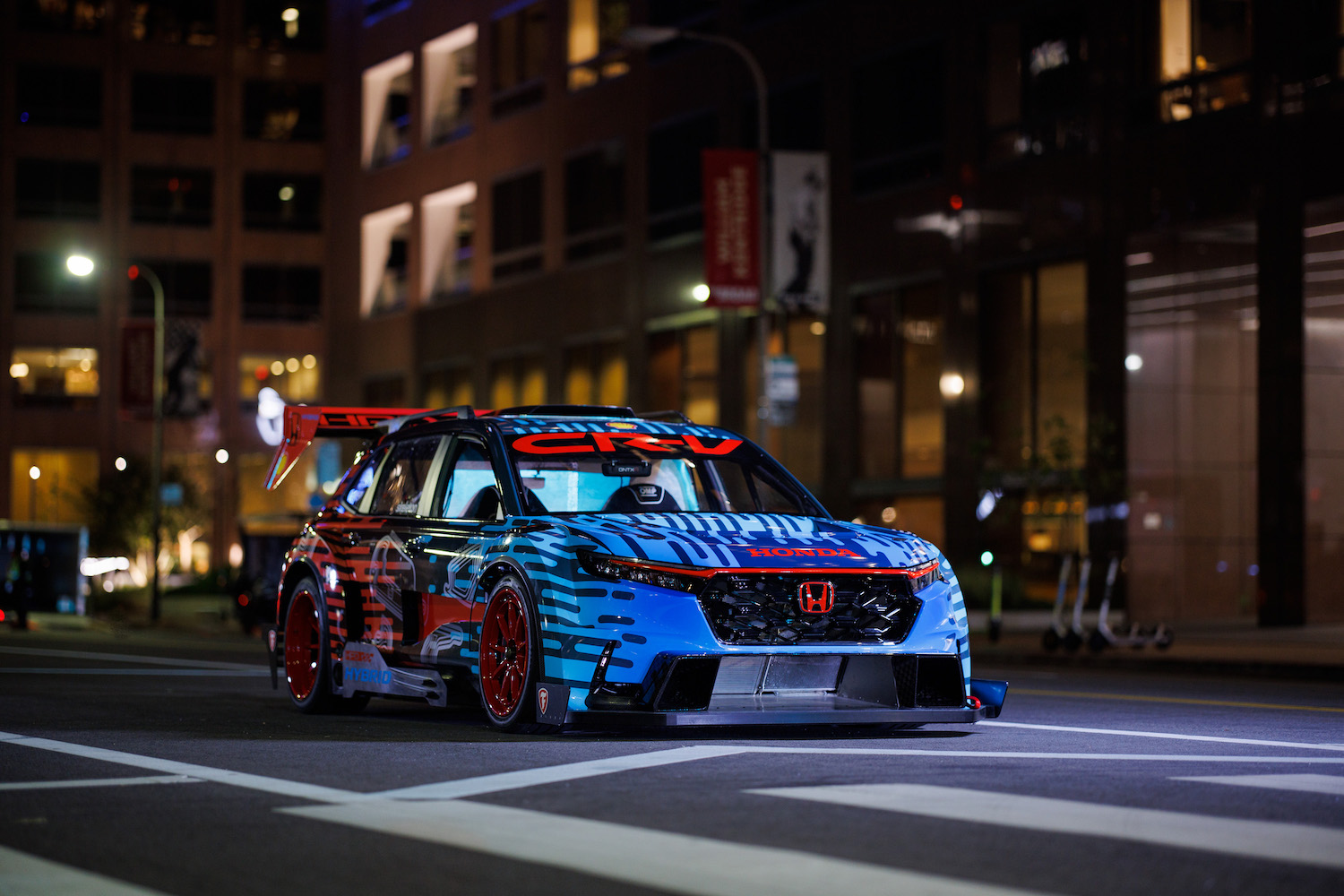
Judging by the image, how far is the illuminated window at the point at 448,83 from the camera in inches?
2000

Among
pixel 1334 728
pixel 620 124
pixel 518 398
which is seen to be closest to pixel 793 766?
pixel 1334 728

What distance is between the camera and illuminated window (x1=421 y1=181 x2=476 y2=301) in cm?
5147

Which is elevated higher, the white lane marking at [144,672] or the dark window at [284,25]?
the dark window at [284,25]

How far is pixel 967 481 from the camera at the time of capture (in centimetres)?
3341

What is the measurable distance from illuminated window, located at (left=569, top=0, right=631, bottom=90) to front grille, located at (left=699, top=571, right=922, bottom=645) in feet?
113

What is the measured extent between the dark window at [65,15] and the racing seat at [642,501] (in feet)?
210

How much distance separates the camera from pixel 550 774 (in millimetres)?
7957

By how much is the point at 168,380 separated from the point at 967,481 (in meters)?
23.2

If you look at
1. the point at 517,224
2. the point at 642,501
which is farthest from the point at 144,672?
the point at 517,224

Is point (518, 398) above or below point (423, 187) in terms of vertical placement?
below

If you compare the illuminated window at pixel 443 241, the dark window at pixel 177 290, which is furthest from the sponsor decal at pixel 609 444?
the dark window at pixel 177 290

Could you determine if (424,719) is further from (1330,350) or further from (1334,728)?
(1330,350)

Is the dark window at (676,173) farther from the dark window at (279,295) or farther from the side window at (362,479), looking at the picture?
the dark window at (279,295)

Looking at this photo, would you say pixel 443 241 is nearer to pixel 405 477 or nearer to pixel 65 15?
pixel 65 15
